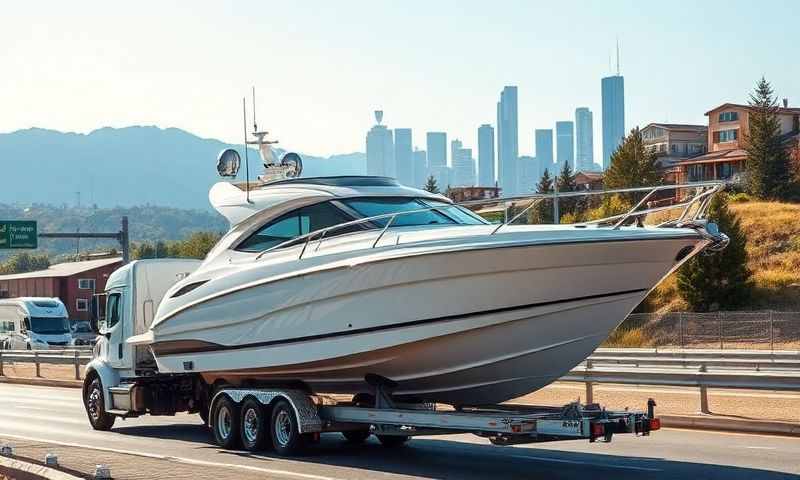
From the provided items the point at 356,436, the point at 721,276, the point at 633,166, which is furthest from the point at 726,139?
the point at 356,436

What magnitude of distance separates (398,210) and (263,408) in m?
3.29

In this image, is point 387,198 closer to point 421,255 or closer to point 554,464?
point 421,255

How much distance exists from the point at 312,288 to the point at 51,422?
33.0 feet

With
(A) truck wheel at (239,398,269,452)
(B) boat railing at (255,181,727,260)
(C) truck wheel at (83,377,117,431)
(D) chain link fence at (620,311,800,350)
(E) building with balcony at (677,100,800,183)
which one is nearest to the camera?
(B) boat railing at (255,181,727,260)

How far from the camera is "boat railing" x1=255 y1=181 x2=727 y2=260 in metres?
13.9

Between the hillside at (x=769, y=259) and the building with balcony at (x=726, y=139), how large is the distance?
79.8ft

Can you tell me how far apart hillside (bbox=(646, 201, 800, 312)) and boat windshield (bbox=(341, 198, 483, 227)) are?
1579 inches

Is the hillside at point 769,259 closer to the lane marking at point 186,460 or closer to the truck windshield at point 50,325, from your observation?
the truck windshield at point 50,325

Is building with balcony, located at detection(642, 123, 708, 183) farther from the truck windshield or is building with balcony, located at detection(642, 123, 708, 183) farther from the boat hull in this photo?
the boat hull

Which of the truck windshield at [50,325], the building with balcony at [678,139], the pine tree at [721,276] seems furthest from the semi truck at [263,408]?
the building with balcony at [678,139]

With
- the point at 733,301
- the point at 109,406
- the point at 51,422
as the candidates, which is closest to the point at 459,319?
the point at 109,406

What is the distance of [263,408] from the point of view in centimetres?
1641

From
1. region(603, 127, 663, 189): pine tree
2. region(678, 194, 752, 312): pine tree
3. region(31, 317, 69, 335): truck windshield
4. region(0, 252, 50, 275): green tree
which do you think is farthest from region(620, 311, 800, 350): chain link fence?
region(0, 252, 50, 275): green tree

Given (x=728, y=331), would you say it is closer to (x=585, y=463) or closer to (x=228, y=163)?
(x=228, y=163)
